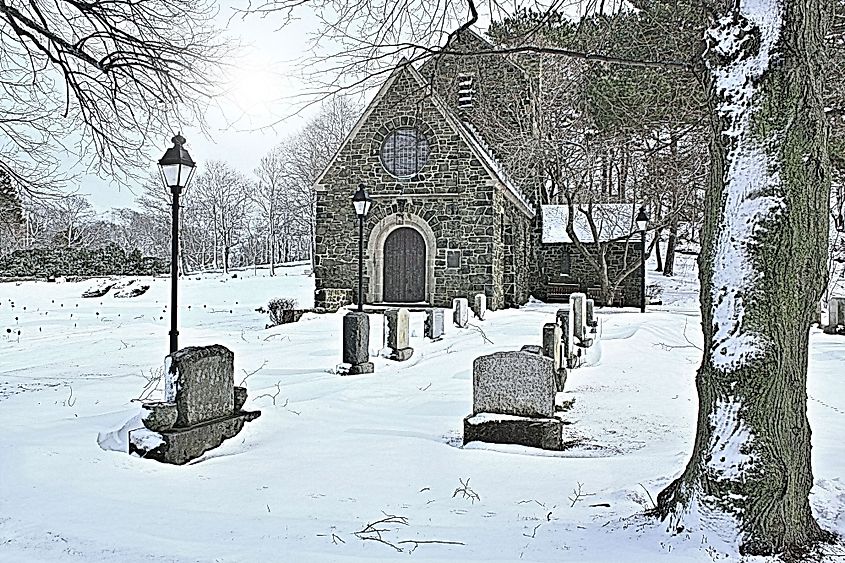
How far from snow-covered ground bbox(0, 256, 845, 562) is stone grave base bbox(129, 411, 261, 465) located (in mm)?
118

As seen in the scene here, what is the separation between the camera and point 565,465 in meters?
5.43

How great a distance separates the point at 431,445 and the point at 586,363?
6.73 meters

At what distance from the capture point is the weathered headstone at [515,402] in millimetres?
6098

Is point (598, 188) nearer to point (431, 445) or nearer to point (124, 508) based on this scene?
point (431, 445)

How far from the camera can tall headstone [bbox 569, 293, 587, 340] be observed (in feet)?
42.7

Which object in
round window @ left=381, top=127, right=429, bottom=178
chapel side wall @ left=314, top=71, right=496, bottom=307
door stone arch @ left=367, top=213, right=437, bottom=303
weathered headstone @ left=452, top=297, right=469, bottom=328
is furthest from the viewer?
round window @ left=381, top=127, right=429, bottom=178

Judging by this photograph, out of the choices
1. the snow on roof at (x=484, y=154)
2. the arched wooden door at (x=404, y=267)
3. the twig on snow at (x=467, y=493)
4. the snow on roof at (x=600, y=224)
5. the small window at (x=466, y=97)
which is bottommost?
the twig on snow at (x=467, y=493)

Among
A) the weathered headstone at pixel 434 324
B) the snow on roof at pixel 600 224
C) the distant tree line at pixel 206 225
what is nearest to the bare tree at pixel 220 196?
the distant tree line at pixel 206 225

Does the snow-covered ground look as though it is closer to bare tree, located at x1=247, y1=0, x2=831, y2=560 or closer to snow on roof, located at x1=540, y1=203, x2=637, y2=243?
bare tree, located at x1=247, y1=0, x2=831, y2=560

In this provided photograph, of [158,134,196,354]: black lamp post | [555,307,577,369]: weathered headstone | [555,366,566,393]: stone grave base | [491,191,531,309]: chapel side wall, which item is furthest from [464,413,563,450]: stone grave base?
[491,191,531,309]: chapel side wall

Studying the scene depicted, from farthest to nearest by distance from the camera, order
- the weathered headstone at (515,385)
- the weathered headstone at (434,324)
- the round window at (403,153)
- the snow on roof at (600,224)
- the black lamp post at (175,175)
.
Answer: the snow on roof at (600,224), the round window at (403,153), the weathered headstone at (434,324), the black lamp post at (175,175), the weathered headstone at (515,385)

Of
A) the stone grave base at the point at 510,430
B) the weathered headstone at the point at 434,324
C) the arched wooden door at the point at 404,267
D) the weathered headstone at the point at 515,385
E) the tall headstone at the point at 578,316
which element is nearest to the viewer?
the stone grave base at the point at 510,430

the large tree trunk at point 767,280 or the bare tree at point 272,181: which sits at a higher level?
the bare tree at point 272,181

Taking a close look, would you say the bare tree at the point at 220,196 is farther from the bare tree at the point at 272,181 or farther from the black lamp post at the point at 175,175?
the black lamp post at the point at 175,175
